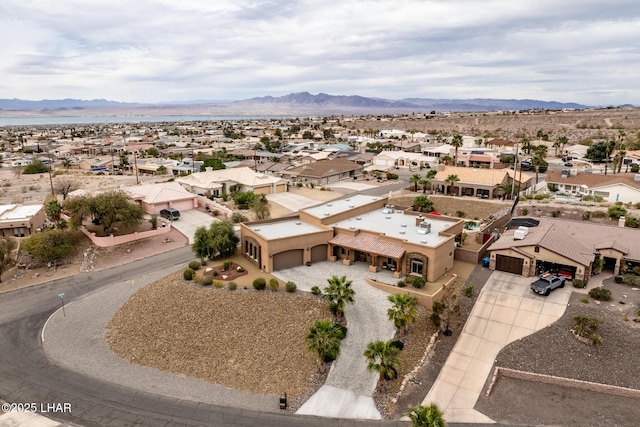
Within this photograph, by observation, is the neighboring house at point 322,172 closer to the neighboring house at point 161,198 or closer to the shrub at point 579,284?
the neighboring house at point 161,198

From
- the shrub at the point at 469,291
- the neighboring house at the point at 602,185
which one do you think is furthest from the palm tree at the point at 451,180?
the shrub at the point at 469,291

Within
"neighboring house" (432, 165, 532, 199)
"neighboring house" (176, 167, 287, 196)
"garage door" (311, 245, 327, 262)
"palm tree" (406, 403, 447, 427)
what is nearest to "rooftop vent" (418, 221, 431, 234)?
"garage door" (311, 245, 327, 262)

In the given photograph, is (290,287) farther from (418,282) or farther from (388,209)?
(388,209)

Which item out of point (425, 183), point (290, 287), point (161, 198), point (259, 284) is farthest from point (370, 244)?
point (161, 198)

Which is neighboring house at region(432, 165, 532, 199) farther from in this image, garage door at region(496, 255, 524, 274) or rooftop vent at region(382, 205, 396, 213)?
garage door at region(496, 255, 524, 274)

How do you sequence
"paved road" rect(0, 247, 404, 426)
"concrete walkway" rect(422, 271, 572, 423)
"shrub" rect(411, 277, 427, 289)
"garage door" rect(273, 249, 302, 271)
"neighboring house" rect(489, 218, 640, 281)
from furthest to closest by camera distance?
"garage door" rect(273, 249, 302, 271) < "neighboring house" rect(489, 218, 640, 281) < "shrub" rect(411, 277, 427, 289) < "concrete walkway" rect(422, 271, 572, 423) < "paved road" rect(0, 247, 404, 426)

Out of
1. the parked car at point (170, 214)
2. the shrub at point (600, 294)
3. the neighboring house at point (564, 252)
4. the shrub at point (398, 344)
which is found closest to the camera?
the shrub at point (398, 344)
